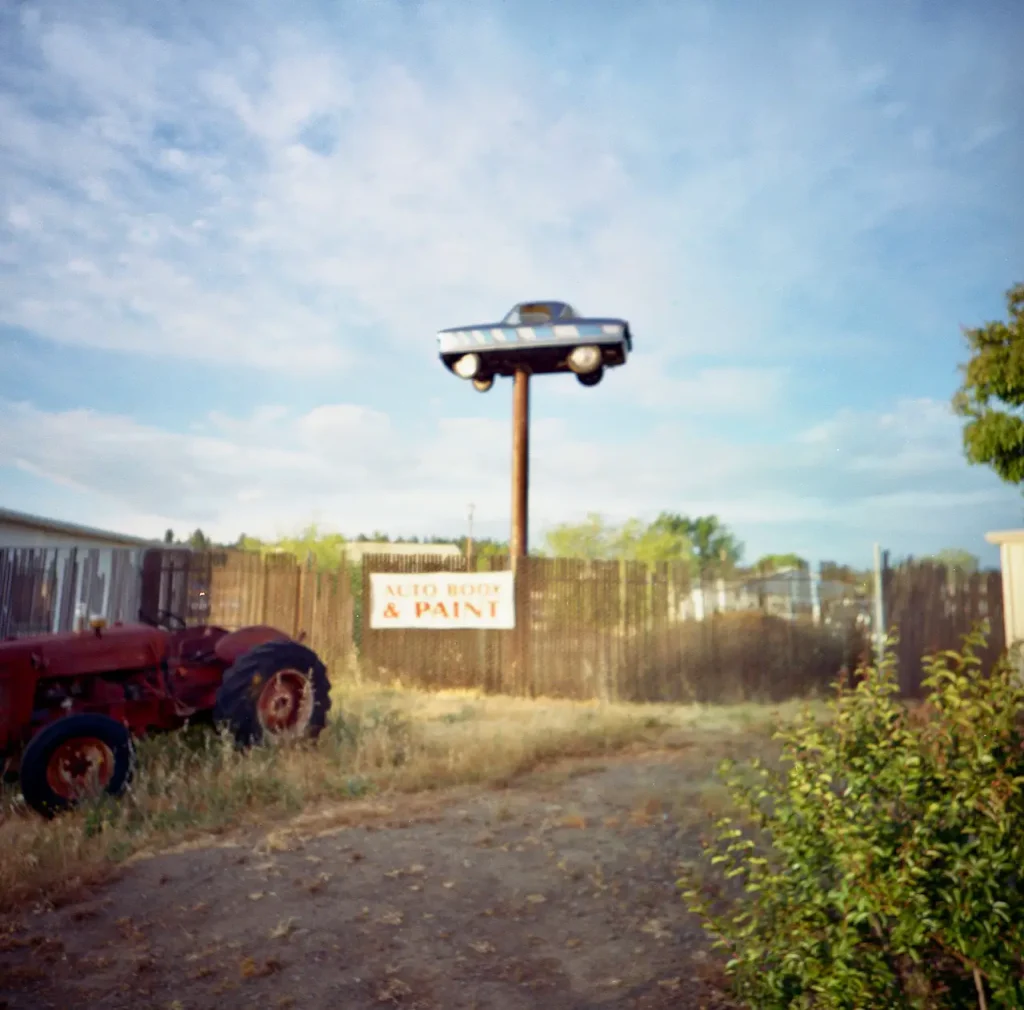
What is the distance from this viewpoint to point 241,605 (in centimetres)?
1376

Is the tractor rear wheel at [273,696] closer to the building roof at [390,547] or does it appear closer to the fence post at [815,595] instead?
the fence post at [815,595]

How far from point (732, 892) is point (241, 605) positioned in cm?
1058

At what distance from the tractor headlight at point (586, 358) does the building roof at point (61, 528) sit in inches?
429

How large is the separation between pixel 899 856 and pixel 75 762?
5.29 m

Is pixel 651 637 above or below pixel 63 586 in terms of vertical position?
below

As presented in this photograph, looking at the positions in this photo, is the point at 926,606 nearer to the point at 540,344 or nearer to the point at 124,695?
the point at 540,344

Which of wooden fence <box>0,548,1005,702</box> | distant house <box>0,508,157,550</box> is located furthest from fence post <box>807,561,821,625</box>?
distant house <box>0,508,157,550</box>

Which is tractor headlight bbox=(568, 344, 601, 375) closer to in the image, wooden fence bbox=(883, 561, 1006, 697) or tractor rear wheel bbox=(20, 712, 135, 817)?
wooden fence bbox=(883, 561, 1006, 697)

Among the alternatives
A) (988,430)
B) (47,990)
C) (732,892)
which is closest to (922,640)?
(988,430)

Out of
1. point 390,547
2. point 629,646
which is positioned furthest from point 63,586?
point 390,547

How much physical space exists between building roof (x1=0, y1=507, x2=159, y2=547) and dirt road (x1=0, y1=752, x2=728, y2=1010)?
13.5 meters

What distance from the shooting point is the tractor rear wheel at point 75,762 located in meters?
5.73

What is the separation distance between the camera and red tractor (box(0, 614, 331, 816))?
591 cm

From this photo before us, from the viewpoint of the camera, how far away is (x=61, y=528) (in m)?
18.3
